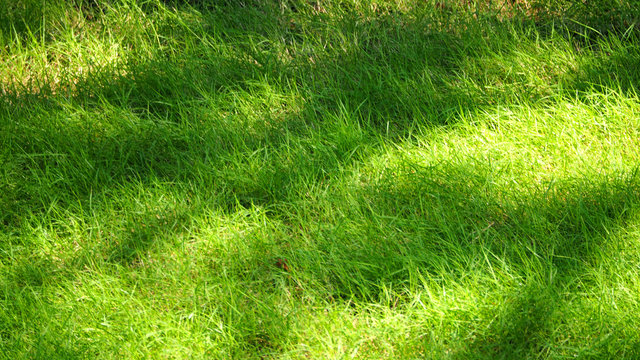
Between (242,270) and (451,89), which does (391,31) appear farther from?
(242,270)

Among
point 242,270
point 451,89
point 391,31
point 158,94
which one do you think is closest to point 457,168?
point 451,89

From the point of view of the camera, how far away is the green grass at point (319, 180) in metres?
2.28

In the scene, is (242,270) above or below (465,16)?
below

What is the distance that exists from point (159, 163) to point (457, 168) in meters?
1.43

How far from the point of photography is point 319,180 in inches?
117

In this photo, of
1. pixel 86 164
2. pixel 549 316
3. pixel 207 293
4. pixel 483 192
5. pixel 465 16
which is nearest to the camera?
pixel 549 316

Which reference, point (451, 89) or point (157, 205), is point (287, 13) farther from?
point (157, 205)

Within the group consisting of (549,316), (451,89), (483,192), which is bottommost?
(549,316)

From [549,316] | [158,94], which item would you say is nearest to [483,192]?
[549,316]

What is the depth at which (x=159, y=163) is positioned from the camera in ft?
10.4

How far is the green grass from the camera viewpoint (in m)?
2.28

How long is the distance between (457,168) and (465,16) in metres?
1.36

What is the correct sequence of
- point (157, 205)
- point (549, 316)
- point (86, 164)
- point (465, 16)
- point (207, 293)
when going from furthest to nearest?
point (465, 16) → point (86, 164) → point (157, 205) → point (207, 293) → point (549, 316)

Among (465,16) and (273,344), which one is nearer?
(273,344)
